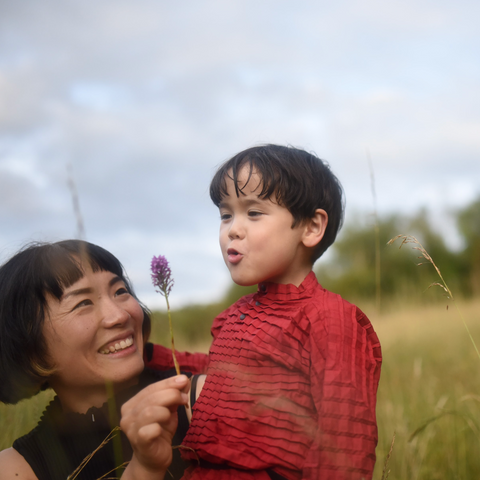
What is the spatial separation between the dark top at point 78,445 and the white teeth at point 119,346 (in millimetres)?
248

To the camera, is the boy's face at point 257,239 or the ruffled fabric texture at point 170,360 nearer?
the boy's face at point 257,239

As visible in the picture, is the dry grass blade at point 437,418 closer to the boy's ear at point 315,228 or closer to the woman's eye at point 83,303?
the boy's ear at point 315,228

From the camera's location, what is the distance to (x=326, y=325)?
1.52 metres

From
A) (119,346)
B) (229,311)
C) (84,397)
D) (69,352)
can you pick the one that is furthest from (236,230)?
(84,397)

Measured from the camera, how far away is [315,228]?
183 centimetres

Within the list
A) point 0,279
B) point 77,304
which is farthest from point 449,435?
point 0,279

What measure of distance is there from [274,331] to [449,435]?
1.64 meters

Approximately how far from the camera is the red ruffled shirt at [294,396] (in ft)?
4.48

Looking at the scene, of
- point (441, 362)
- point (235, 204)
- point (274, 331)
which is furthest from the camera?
point (441, 362)

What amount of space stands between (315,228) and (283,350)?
0.52 meters

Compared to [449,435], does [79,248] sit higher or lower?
higher

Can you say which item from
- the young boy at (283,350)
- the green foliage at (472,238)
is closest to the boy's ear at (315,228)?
the young boy at (283,350)

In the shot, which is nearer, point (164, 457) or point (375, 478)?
point (164, 457)

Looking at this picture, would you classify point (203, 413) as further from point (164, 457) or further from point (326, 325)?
point (326, 325)
